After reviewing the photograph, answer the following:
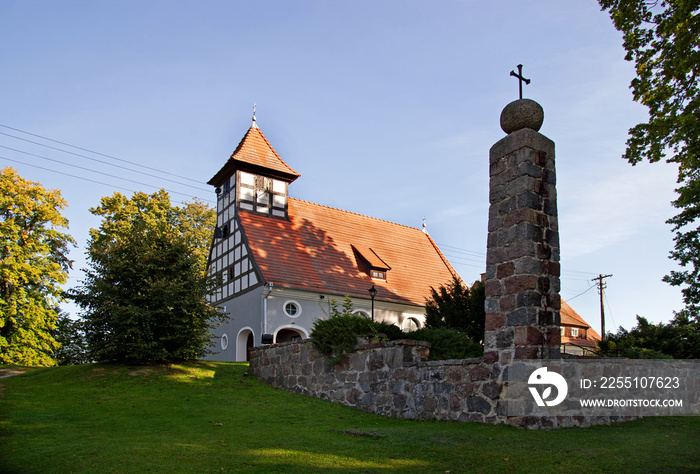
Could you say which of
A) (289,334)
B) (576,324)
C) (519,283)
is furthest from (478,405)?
(576,324)

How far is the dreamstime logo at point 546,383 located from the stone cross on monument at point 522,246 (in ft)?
0.79

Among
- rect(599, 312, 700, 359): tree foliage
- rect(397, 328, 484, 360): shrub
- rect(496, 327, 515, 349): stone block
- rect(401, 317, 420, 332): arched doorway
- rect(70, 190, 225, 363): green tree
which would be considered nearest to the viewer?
rect(496, 327, 515, 349): stone block

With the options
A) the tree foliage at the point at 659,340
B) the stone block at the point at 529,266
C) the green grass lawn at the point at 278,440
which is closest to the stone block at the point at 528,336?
the stone block at the point at 529,266

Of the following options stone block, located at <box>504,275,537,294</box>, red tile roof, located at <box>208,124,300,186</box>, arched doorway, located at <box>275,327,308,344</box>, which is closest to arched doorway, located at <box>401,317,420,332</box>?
arched doorway, located at <box>275,327,308,344</box>

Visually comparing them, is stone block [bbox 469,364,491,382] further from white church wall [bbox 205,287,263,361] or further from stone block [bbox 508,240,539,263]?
white church wall [bbox 205,287,263,361]

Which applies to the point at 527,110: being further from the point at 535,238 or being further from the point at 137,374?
the point at 137,374

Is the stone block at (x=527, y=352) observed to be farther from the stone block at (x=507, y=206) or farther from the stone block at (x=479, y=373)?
the stone block at (x=507, y=206)

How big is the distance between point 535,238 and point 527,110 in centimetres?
198

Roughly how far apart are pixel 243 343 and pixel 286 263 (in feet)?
12.5

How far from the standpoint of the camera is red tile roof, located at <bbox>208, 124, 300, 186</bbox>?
79.1 ft

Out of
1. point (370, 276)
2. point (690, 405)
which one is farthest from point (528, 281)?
point (370, 276)

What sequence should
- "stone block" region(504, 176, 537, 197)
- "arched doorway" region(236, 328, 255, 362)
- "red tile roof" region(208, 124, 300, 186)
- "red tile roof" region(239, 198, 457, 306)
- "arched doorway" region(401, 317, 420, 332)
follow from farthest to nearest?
"arched doorway" region(401, 317, 420, 332) → "red tile roof" region(208, 124, 300, 186) → "red tile roof" region(239, 198, 457, 306) → "arched doorway" region(236, 328, 255, 362) → "stone block" region(504, 176, 537, 197)

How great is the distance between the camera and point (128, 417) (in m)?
9.09

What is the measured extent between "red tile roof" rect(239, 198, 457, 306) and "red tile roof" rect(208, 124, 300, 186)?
6.10 ft
